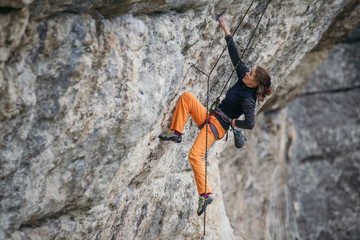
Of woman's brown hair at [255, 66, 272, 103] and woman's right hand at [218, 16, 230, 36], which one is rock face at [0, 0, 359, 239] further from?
woman's brown hair at [255, 66, 272, 103]

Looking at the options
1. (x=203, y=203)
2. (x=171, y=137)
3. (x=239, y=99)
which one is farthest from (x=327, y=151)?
(x=171, y=137)

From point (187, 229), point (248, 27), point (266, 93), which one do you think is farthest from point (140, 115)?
point (187, 229)

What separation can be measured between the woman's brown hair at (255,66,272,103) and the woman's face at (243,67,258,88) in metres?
0.06

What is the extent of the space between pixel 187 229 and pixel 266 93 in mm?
3551

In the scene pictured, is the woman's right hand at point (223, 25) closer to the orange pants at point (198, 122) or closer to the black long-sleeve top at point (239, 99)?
the black long-sleeve top at point (239, 99)

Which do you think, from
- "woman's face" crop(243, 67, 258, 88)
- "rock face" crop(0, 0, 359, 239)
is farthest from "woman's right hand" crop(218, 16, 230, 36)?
"woman's face" crop(243, 67, 258, 88)

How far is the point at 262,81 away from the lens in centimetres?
611

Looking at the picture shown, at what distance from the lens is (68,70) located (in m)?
4.49

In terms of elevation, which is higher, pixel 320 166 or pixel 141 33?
pixel 141 33

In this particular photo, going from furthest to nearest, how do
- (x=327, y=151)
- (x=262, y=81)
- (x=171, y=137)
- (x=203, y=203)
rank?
(x=327, y=151) < (x=203, y=203) < (x=171, y=137) < (x=262, y=81)

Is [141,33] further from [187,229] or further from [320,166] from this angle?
[320,166]

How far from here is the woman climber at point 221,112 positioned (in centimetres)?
615

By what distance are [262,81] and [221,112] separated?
2.60 ft

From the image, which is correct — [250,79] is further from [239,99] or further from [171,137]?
[171,137]
